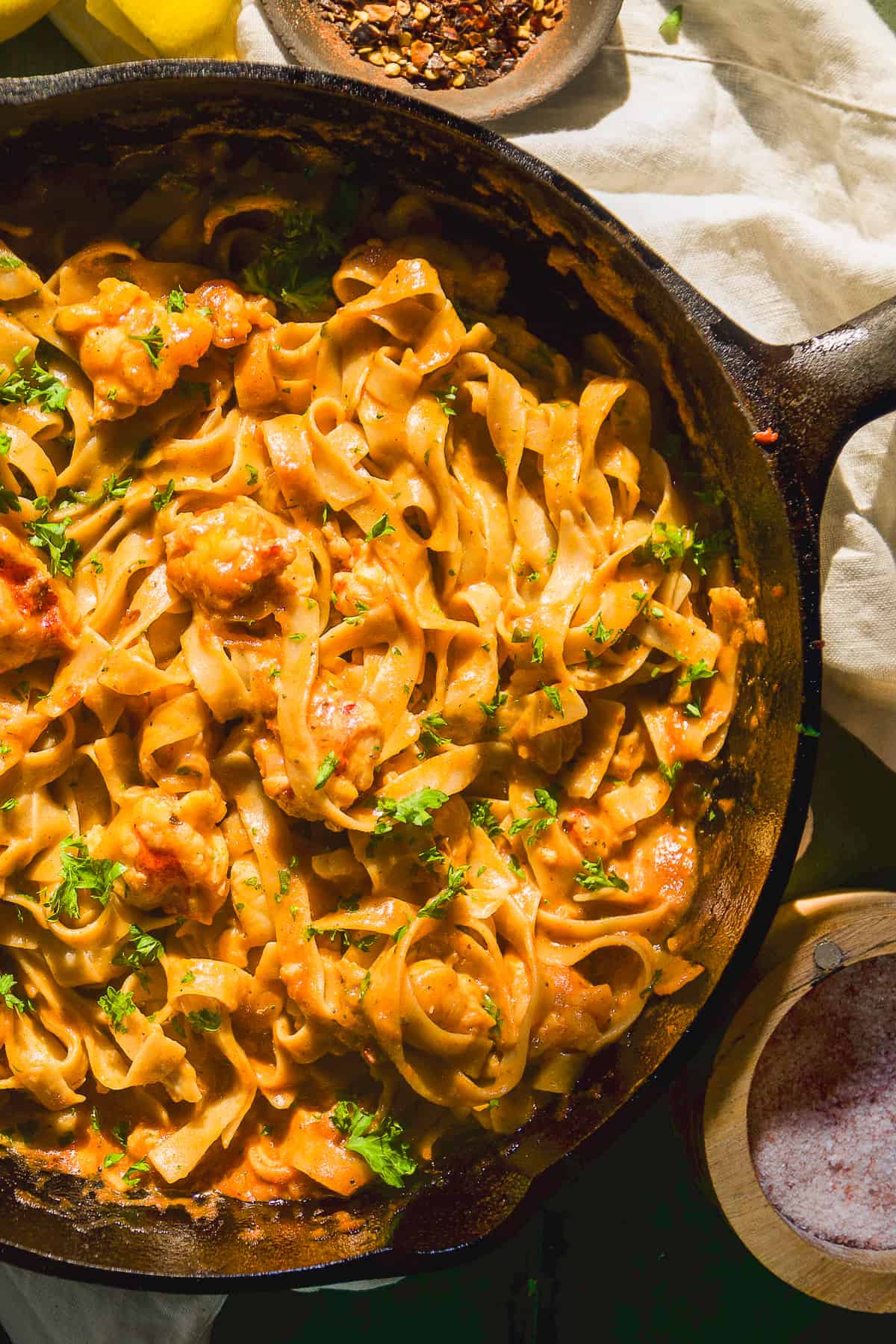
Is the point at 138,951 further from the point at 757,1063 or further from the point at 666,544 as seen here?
the point at 757,1063

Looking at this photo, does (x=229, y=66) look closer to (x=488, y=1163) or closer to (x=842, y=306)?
(x=842, y=306)

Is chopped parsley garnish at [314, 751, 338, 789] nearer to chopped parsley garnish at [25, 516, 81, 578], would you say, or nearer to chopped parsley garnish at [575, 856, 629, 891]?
chopped parsley garnish at [575, 856, 629, 891]

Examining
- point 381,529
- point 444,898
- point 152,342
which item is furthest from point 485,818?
point 152,342

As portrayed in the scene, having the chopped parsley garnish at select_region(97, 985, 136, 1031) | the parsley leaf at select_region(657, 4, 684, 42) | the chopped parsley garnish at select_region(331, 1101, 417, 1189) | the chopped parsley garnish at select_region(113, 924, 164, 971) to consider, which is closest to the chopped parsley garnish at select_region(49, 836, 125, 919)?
the chopped parsley garnish at select_region(113, 924, 164, 971)

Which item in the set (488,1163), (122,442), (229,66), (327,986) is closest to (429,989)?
(327,986)

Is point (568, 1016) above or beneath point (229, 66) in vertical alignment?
beneath

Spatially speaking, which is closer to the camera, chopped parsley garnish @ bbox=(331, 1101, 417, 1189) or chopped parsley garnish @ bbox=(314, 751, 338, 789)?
chopped parsley garnish @ bbox=(314, 751, 338, 789)

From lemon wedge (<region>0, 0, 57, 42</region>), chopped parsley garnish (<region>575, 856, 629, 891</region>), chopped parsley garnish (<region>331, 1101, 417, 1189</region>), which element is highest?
lemon wedge (<region>0, 0, 57, 42</region>)
